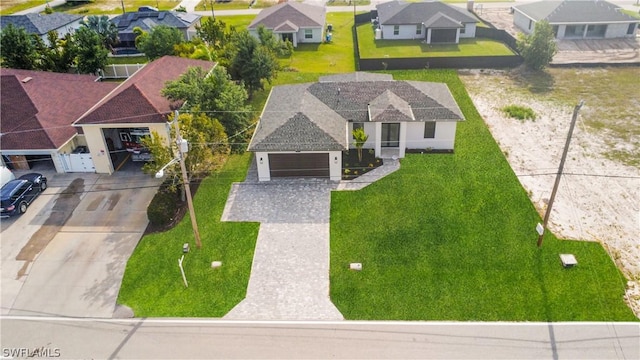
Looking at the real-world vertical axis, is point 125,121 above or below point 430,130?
above

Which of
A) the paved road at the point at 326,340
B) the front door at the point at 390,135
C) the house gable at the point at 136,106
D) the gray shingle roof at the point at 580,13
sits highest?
the gray shingle roof at the point at 580,13

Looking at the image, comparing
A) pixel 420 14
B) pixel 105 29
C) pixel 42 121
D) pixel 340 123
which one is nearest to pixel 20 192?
pixel 42 121

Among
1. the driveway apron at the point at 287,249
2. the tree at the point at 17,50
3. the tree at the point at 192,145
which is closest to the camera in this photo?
the driveway apron at the point at 287,249

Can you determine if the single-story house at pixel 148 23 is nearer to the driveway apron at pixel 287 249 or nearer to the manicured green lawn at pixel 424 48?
the manicured green lawn at pixel 424 48

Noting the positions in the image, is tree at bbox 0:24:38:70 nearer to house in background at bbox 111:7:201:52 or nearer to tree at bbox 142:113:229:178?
house in background at bbox 111:7:201:52

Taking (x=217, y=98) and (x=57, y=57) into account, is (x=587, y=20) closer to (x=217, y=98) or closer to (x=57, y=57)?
(x=217, y=98)

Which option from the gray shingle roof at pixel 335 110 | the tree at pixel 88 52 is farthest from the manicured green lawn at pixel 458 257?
the tree at pixel 88 52

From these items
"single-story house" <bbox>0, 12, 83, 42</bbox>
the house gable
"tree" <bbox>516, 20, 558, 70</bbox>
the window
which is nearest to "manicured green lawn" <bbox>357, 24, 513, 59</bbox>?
"tree" <bbox>516, 20, 558, 70</bbox>
